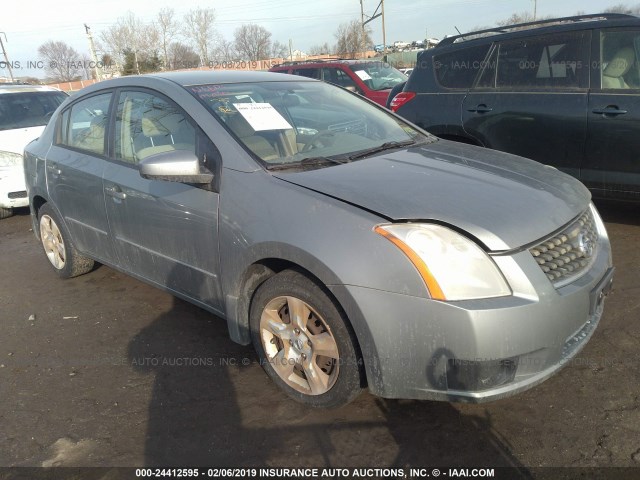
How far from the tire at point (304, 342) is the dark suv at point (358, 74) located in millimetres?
8121

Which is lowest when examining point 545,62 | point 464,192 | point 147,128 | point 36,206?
point 36,206

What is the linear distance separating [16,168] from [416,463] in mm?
6328

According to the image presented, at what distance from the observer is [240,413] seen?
8.69 feet

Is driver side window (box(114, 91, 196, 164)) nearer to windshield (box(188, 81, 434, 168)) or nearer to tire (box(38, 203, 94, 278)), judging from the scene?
windshield (box(188, 81, 434, 168))

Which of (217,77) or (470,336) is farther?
(217,77)

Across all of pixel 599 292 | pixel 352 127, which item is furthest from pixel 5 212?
pixel 599 292

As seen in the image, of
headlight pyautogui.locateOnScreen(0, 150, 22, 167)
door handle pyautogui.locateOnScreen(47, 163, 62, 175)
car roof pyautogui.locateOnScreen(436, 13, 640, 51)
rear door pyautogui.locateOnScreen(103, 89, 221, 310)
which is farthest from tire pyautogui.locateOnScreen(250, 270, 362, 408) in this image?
headlight pyautogui.locateOnScreen(0, 150, 22, 167)

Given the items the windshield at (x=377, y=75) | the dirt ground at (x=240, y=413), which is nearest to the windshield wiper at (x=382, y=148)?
the dirt ground at (x=240, y=413)

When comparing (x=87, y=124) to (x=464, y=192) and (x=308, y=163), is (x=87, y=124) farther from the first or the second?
(x=464, y=192)

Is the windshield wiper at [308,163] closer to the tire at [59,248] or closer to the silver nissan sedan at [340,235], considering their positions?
the silver nissan sedan at [340,235]

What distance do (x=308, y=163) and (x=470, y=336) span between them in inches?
50.2

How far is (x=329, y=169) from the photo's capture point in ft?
8.90

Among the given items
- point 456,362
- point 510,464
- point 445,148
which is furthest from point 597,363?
point 445,148

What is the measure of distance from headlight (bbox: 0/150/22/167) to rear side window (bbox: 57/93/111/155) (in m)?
2.87
